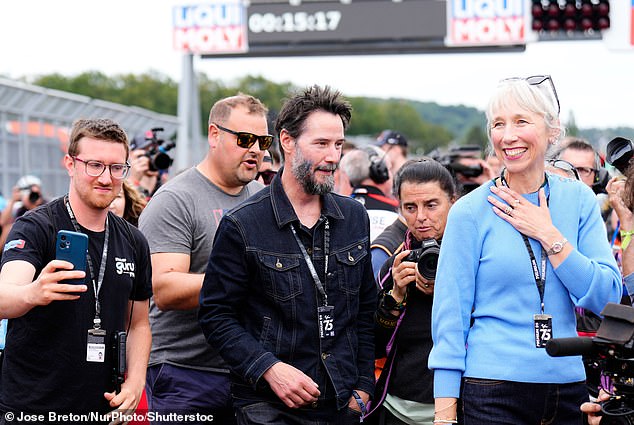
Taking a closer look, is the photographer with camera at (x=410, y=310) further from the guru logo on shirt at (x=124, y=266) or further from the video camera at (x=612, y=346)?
the video camera at (x=612, y=346)

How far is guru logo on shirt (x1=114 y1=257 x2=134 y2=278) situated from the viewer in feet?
14.1

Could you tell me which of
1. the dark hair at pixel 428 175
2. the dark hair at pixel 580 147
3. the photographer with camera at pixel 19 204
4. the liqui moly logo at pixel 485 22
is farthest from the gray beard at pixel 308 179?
the liqui moly logo at pixel 485 22

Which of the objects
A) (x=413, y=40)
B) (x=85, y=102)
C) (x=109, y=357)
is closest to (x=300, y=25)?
(x=413, y=40)

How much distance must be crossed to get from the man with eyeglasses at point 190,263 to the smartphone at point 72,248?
35.3 inches

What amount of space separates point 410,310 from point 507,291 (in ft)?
3.75

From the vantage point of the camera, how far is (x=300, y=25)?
860 inches

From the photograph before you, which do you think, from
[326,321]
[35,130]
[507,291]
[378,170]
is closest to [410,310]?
[326,321]

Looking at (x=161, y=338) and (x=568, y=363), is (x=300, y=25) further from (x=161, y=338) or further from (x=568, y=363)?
(x=568, y=363)

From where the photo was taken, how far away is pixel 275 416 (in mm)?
3947

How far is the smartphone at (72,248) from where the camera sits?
12.6ft

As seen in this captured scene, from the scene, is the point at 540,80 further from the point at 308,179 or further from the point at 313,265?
the point at 313,265

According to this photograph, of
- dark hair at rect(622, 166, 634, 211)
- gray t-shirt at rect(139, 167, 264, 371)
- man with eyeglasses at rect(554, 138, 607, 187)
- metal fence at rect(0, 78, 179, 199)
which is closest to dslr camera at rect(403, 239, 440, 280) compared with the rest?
dark hair at rect(622, 166, 634, 211)

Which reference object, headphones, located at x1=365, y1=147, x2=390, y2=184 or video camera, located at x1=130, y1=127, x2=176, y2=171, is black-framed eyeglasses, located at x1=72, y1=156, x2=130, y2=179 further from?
video camera, located at x1=130, y1=127, x2=176, y2=171

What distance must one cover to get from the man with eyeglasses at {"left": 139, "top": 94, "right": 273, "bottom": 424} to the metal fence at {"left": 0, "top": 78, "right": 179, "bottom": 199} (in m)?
7.35
